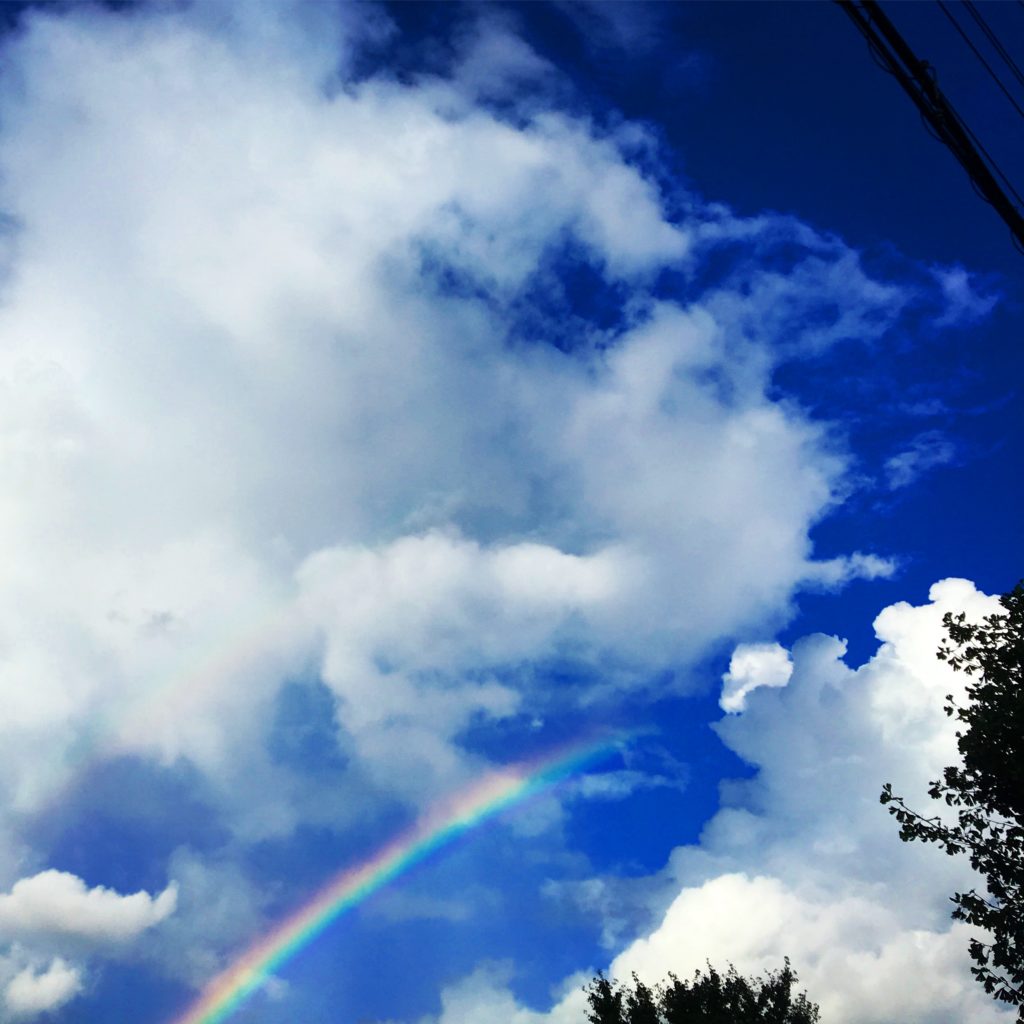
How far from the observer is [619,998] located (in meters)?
52.0

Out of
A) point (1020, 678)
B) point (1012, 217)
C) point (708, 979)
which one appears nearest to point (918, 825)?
point (1020, 678)

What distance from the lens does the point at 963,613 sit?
2209 centimetres

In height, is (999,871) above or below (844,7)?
below

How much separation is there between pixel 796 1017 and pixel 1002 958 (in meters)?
38.6

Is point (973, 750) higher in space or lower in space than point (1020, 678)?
lower

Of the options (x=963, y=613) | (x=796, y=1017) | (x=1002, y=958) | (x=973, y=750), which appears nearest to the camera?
(x=1002, y=958)

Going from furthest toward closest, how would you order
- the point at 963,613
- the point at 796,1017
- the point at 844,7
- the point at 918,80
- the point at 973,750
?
the point at 796,1017 → the point at 963,613 → the point at 973,750 → the point at 918,80 → the point at 844,7

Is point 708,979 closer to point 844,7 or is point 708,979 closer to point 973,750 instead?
point 973,750

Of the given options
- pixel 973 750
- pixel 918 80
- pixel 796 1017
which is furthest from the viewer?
pixel 796 1017

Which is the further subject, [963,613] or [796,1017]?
[796,1017]

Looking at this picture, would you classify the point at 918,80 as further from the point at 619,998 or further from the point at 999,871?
the point at 619,998

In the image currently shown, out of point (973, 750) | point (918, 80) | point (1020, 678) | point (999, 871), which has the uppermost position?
point (918, 80)

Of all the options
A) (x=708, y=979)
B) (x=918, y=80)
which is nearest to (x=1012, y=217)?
(x=918, y=80)

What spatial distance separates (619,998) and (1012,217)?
2239 inches
